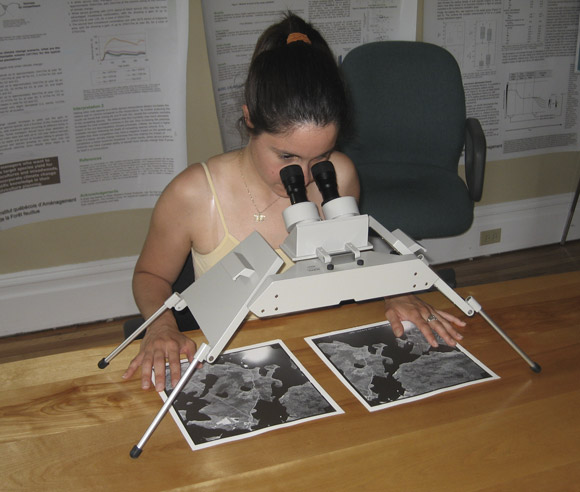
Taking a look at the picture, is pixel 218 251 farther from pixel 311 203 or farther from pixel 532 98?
pixel 532 98

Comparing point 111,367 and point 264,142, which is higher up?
point 264,142

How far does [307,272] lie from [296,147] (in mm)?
390

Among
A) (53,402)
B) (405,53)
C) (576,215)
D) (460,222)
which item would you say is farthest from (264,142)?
(576,215)

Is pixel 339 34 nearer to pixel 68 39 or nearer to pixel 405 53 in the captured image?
pixel 405 53

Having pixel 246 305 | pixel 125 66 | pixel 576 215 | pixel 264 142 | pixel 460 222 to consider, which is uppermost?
pixel 125 66

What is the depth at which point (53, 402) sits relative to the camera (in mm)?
993

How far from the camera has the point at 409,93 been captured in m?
2.36

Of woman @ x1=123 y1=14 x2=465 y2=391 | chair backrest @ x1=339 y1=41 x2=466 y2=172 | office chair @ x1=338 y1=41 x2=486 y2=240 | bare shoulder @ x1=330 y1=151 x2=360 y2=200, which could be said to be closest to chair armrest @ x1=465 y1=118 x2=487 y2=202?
office chair @ x1=338 y1=41 x2=486 y2=240

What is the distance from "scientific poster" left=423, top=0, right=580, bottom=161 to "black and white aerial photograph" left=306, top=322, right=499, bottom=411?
199 centimetres

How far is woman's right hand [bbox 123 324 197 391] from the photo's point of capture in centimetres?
104

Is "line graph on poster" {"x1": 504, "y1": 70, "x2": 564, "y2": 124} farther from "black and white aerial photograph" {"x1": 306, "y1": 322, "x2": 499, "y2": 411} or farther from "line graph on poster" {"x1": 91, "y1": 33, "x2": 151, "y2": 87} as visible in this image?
"black and white aerial photograph" {"x1": 306, "y1": 322, "x2": 499, "y2": 411}

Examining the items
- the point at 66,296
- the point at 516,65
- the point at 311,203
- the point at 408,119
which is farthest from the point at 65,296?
the point at 516,65

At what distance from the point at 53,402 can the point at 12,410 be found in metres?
0.06

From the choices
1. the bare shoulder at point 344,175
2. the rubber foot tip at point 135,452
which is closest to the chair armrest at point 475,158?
the bare shoulder at point 344,175
